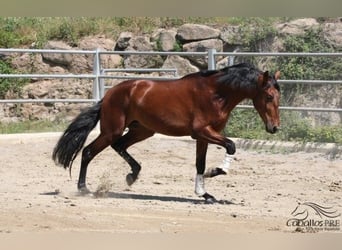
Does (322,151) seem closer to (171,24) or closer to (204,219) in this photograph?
(204,219)

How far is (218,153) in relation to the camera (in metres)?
10.4

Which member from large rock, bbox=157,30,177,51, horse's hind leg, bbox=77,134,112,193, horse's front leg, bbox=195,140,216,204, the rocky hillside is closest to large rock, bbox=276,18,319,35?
the rocky hillside

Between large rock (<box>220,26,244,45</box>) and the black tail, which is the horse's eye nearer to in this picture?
the black tail

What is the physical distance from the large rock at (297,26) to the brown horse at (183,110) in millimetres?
7126

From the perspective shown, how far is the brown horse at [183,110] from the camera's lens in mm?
7301

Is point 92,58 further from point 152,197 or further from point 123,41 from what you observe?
point 152,197

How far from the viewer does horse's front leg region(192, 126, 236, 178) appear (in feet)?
23.4

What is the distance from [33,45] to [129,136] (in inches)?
394

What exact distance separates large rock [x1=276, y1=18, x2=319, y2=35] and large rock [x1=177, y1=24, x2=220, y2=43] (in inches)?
65.7

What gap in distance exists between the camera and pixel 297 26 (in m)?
14.6

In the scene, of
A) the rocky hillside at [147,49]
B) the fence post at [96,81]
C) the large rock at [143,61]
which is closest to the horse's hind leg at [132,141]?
the fence post at [96,81]

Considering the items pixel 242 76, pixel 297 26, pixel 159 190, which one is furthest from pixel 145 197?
pixel 297 26

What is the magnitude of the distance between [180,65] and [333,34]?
331 cm

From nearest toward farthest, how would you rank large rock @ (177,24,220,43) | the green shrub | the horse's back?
1. the horse's back
2. the green shrub
3. large rock @ (177,24,220,43)
